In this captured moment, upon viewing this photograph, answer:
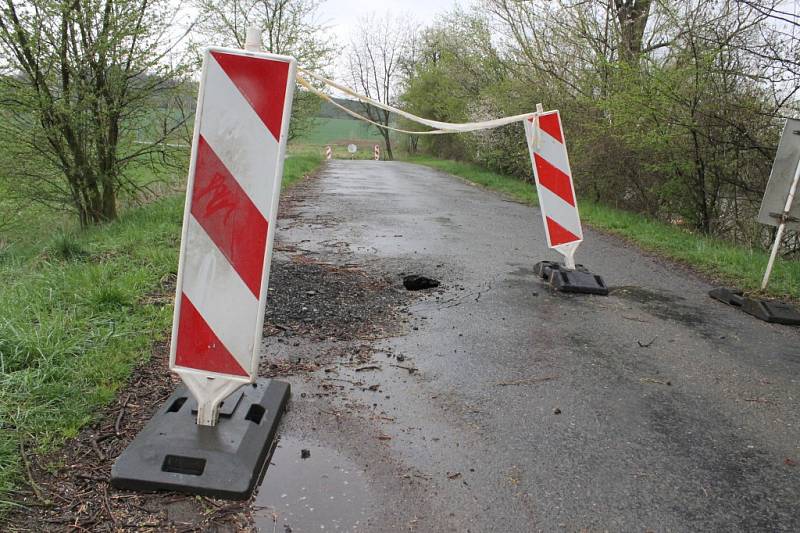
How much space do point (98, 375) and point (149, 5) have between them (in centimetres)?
714

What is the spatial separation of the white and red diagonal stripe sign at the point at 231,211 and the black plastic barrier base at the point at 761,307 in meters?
4.56

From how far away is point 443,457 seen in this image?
2648 mm

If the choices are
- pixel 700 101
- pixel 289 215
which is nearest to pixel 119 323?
pixel 289 215

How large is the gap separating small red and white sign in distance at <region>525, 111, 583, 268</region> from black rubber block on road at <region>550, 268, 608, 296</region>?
0.22 meters

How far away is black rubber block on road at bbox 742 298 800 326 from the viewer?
16.4ft

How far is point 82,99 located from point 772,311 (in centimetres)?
861

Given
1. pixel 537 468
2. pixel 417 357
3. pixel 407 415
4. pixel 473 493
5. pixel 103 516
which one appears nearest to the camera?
pixel 103 516

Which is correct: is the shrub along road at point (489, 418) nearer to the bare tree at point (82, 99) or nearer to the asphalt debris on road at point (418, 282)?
the asphalt debris on road at point (418, 282)

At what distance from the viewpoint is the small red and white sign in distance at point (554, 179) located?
5625 mm

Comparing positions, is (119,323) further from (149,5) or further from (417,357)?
(149,5)

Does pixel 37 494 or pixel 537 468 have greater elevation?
pixel 537 468

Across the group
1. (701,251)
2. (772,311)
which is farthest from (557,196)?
(701,251)

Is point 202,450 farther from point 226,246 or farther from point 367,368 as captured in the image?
point 367,368

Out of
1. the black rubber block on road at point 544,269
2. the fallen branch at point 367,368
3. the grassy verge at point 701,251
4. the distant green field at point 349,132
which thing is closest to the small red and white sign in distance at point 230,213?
the fallen branch at point 367,368
